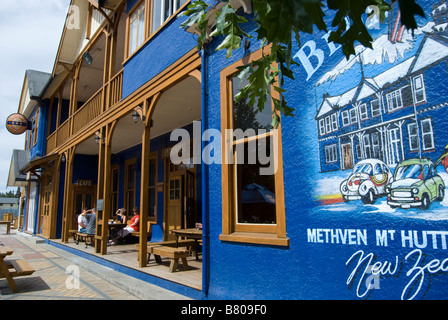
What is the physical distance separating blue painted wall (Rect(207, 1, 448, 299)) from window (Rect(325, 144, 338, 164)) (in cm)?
9

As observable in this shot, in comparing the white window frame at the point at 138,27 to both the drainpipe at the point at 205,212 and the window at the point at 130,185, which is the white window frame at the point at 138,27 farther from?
the window at the point at 130,185

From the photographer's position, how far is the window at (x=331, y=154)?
344 centimetres

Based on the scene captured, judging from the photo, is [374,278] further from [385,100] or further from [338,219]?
[385,100]

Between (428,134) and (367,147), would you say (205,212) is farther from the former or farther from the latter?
(428,134)

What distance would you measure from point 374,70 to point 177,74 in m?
3.92

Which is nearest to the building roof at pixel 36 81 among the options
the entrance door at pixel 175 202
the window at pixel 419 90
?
the entrance door at pixel 175 202

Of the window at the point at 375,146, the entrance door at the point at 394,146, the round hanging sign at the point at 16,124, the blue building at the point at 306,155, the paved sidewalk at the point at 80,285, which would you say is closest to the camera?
the blue building at the point at 306,155

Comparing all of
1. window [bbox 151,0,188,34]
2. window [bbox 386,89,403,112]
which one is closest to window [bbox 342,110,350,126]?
window [bbox 386,89,403,112]

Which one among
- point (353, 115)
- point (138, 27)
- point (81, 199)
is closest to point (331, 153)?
point (353, 115)

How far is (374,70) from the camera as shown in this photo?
3193 mm

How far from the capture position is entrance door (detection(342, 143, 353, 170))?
3314 mm

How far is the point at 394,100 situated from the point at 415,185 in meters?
0.79

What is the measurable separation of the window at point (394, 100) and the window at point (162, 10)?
4957 millimetres

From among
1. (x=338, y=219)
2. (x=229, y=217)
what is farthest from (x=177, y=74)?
(x=338, y=219)
